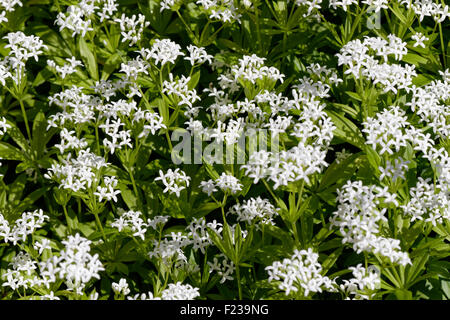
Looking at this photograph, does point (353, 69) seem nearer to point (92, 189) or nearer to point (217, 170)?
point (217, 170)

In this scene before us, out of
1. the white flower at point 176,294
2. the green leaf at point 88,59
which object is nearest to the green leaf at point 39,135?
the green leaf at point 88,59

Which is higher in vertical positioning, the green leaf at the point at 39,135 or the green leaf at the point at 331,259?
the green leaf at the point at 39,135

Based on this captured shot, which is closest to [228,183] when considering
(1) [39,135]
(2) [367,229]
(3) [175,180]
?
(3) [175,180]

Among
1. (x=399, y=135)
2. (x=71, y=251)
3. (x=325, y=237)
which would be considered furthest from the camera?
(x=325, y=237)

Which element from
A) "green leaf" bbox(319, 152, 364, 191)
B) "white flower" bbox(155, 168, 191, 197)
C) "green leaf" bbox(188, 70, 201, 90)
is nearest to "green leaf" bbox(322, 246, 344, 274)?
"green leaf" bbox(319, 152, 364, 191)

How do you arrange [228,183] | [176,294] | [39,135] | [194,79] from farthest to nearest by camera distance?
1. [39,135]
2. [194,79]
3. [228,183]
4. [176,294]

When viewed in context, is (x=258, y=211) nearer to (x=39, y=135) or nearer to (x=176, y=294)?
(x=176, y=294)

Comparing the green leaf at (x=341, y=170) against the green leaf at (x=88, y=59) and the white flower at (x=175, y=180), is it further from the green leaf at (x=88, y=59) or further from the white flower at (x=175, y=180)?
the green leaf at (x=88, y=59)

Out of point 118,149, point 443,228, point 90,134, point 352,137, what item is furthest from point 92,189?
point 443,228
